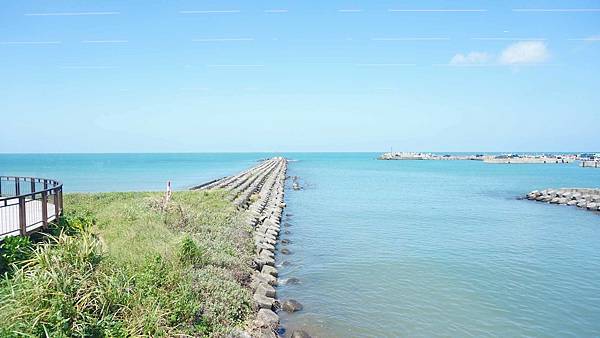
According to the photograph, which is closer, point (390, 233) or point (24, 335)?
point (24, 335)

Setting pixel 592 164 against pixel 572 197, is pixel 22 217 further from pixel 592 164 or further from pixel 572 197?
pixel 592 164

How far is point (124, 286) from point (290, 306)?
4.31 m

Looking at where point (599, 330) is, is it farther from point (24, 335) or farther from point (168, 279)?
point (24, 335)

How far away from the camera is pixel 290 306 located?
9891mm

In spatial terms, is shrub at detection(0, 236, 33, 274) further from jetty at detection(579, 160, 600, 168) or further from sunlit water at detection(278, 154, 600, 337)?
jetty at detection(579, 160, 600, 168)

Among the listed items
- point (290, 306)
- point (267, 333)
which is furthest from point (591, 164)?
point (267, 333)

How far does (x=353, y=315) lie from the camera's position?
977 cm

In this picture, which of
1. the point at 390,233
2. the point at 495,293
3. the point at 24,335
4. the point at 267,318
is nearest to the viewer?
the point at 24,335

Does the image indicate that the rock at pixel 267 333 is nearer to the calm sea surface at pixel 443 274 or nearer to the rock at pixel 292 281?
the calm sea surface at pixel 443 274

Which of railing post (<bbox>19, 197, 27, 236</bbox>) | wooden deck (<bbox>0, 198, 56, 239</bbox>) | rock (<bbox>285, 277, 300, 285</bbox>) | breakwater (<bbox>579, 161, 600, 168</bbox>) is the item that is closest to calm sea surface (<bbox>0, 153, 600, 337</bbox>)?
rock (<bbox>285, 277, 300, 285</bbox>)

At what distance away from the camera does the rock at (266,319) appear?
825cm

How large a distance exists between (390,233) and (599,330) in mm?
10382

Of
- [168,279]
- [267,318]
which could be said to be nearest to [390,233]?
[267,318]

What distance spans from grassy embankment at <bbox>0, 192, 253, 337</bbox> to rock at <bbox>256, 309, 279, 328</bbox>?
244mm
